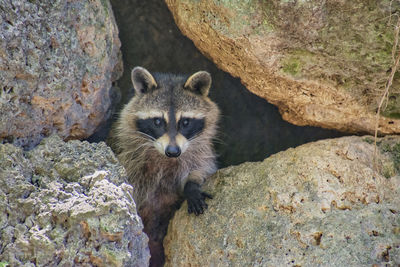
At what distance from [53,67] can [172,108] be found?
0.89 m

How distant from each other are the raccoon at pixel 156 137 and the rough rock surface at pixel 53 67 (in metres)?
0.35

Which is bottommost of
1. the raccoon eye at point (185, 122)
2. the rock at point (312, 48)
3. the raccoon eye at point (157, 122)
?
the raccoon eye at point (157, 122)

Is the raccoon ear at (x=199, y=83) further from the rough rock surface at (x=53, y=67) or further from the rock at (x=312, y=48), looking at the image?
the rough rock surface at (x=53, y=67)

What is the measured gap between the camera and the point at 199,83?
308 centimetres

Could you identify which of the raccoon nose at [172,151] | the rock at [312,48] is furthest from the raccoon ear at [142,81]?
the raccoon nose at [172,151]

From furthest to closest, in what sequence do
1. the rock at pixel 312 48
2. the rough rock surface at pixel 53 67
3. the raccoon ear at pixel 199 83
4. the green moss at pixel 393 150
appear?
the raccoon ear at pixel 199 83
the green moss at pixel 393 150
the rock at pixel 312 48
the rough rock surface at pixel 53 67

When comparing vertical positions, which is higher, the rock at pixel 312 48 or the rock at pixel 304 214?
the rock at pixel 312 48

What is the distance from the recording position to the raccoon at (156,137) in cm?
297

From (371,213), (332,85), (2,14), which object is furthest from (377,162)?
(2,14)

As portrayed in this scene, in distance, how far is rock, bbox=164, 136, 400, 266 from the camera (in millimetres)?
2160

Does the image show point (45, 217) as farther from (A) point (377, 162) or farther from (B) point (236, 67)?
(A) point (377, 162)

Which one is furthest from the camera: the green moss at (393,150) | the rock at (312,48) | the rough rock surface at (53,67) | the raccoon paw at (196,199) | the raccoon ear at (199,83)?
the raccoon ear at (199,83)

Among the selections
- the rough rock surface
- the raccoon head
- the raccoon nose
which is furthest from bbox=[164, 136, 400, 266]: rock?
the rough rock surface

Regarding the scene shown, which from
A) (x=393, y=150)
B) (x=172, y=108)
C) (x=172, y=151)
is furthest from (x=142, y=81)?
(x=393, y=150)
